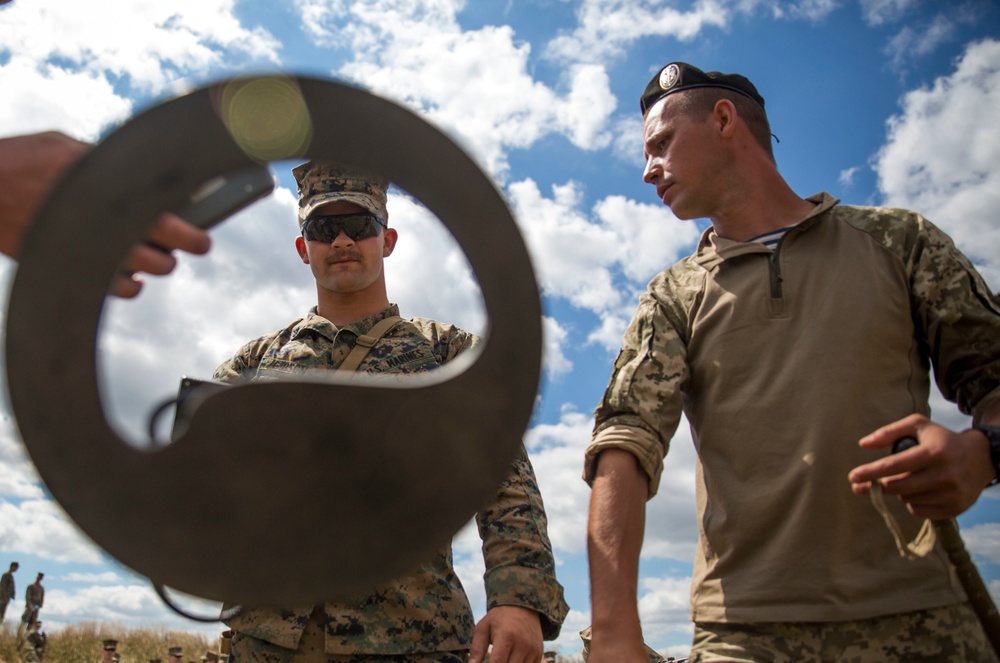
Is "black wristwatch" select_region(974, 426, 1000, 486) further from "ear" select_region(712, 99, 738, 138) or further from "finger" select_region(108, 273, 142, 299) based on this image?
"finger" select_region(108, 273, 142, 299)

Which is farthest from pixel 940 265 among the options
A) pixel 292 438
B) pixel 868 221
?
pixel 292 438

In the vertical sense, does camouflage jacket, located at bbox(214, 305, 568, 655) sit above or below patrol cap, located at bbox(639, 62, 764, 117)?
below

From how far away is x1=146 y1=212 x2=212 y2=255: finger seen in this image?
56.5 inches

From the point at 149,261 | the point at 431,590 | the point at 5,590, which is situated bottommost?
the point at 431,590

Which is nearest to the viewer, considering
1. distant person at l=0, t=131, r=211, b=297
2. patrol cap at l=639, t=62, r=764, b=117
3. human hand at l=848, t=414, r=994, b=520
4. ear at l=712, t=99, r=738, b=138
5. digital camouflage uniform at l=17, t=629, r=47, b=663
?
distant person at l=0, t=131, r=211, b=297

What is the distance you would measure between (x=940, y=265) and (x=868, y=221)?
0.31 m

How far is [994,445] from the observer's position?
2.50m

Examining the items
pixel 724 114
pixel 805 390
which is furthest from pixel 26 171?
pixel 724 114

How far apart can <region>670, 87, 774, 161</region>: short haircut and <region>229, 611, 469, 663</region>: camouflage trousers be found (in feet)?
8.02

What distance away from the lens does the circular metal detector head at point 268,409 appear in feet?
4.44

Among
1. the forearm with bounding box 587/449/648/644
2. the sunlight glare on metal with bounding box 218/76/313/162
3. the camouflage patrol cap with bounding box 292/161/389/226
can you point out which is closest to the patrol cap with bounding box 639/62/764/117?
the camouflage patrol cap with bounding box 292/161/389/226

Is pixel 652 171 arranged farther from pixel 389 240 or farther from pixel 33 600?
pixel 33 600

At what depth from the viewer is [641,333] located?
3129 millimetres

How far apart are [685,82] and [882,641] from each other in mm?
2358
